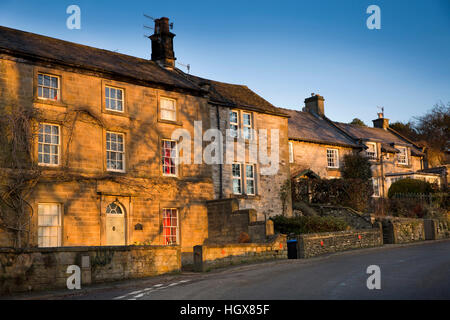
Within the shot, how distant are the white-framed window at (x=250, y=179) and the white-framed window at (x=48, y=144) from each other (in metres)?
10.9

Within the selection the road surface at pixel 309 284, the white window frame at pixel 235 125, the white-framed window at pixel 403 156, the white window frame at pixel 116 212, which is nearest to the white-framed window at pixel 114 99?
the white window frame at pixel 116 212

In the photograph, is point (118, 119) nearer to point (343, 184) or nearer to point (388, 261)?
point (388, 261)

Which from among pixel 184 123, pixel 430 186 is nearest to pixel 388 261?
pixel 184 123

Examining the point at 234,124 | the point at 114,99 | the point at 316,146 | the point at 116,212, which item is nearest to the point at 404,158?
the point at 316,146

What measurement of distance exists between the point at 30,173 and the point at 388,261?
524 inches

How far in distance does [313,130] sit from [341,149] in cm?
256

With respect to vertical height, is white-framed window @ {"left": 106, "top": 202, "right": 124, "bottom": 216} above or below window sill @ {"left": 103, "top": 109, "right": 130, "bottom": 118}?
below

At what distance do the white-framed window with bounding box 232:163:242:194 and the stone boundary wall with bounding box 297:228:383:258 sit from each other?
5.80m

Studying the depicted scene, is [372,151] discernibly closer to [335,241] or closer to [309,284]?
[335,241]

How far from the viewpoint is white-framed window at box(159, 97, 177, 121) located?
24.5 m

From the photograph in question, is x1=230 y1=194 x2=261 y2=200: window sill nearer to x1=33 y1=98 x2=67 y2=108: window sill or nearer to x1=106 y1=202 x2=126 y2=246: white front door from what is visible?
x1=106 y1=202 x2=126 y2=246: white front door

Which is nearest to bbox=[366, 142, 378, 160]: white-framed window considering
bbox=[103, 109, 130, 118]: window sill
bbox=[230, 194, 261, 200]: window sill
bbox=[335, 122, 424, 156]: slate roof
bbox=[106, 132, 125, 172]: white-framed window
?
bbox=[335, 122, 424, 156]: slate roof

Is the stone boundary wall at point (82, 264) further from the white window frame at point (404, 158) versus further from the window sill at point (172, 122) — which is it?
the white window frame at point (404, 158)
